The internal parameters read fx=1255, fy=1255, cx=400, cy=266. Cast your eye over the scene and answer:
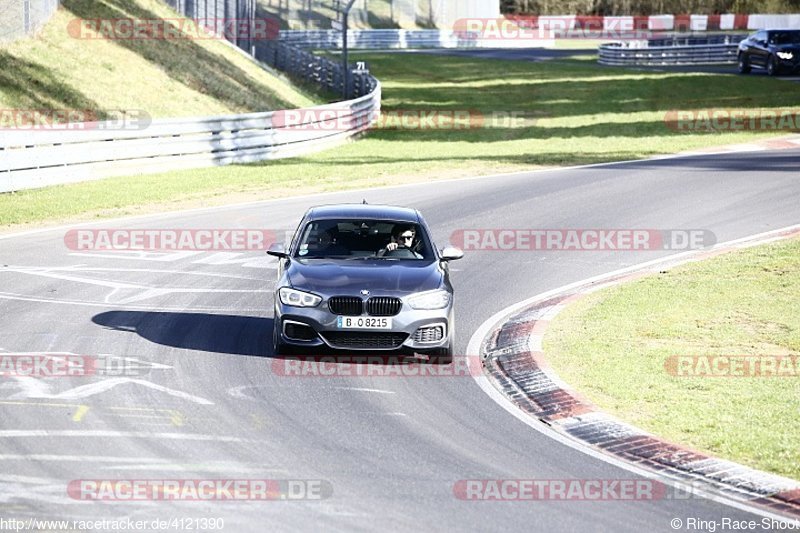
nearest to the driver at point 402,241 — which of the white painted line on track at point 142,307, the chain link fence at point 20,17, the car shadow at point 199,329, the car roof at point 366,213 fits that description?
the car roof at point 366,213

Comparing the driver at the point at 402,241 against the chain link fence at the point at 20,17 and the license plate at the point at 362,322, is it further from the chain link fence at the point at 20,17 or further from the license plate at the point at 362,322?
the chain link fence at the point at 20,17

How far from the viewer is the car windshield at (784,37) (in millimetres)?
55906

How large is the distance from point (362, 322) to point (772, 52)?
154ft

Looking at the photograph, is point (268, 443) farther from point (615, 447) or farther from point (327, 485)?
point (615, 447)

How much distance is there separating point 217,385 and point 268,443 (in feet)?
6.07

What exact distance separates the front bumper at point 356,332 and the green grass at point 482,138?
10388 millimetres

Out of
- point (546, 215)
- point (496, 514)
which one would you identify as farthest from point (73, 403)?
point (546, 215)

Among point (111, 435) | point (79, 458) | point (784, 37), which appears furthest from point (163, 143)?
point (784, 37)

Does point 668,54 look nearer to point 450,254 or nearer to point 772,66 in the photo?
point 772,66

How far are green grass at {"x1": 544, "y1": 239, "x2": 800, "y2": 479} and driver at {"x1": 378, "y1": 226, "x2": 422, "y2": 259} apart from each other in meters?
1.75

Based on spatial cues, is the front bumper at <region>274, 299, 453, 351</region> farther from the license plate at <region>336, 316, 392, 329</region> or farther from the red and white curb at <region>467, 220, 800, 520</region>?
the red and white curb at <region>467, 220, 800, 520</region>

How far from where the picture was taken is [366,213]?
13.5 meters

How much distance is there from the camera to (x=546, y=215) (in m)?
22.0

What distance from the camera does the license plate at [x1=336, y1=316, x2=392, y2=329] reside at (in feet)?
39.1
